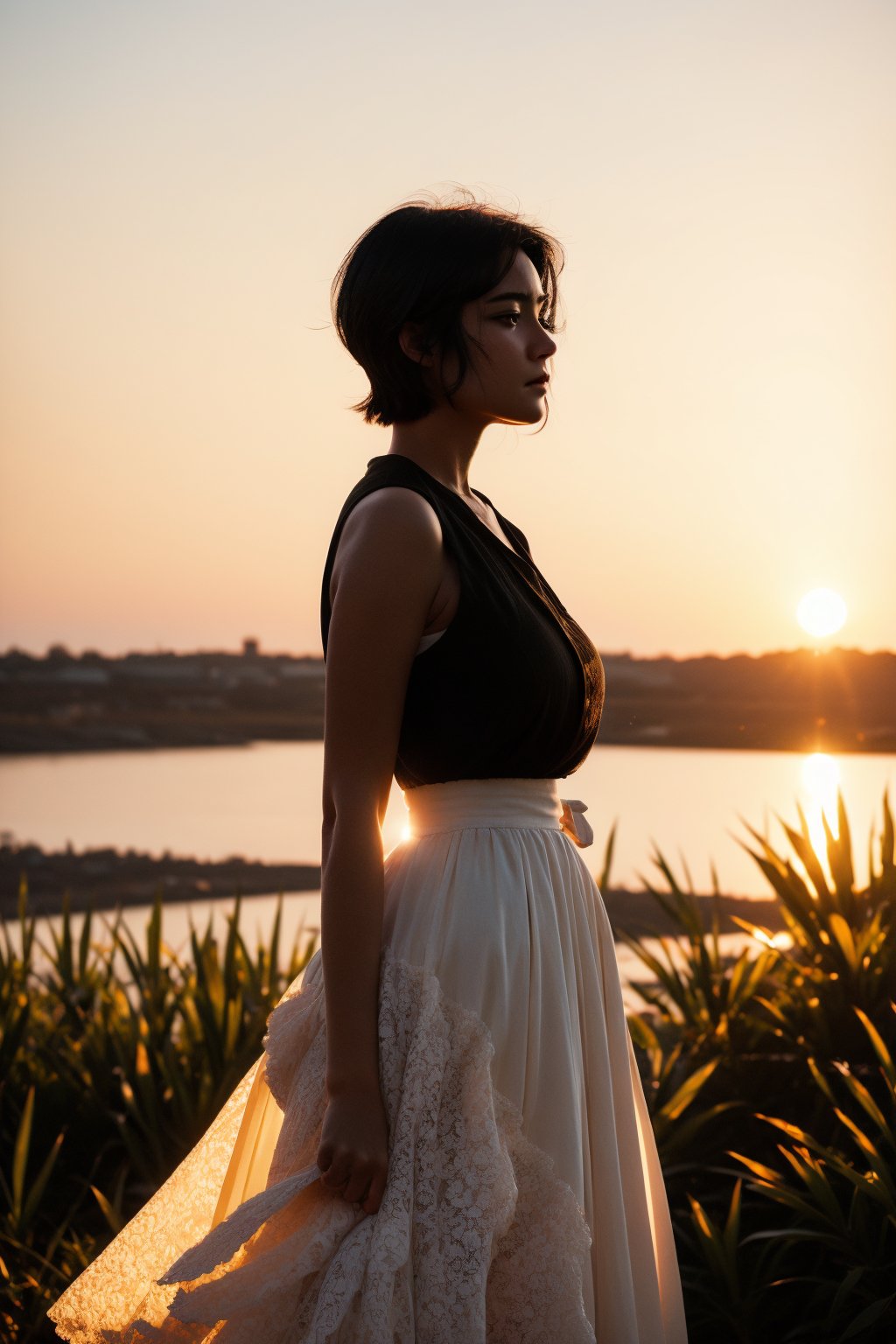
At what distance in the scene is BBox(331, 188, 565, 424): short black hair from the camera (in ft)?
4.40

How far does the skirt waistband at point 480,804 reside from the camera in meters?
1.32

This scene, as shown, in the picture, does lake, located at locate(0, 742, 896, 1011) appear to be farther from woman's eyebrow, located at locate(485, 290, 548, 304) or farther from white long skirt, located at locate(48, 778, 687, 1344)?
woman's eyebrow, located at locate(485, 290, 548, 304)

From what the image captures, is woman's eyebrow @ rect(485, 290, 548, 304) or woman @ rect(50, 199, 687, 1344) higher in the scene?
woman's eyebrow @ rect(485, 290, 548, 304)

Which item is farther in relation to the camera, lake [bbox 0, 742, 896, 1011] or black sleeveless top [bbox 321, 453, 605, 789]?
lake [bbox 0, 742, 896, 1011]

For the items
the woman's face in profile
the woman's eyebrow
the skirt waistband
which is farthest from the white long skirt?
the woman's eyebrow

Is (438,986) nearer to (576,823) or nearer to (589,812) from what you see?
(576,823)

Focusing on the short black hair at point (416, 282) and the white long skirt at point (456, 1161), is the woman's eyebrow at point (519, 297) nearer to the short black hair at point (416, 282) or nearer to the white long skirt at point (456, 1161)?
the short black hair at point (416, 282)

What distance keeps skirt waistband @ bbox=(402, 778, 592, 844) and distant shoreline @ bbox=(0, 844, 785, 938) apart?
181 centimetres

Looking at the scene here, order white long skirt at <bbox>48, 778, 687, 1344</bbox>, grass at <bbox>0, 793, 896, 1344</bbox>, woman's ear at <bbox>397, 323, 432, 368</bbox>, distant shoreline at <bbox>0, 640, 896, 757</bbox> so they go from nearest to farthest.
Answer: white long skirt at <bbox>48, 778, 687, 1344</bbox> → woman's ear at <bbox>397, 323, 432, 368</bbox> → grass at <bbox>0, 793, 896, 1344</bbox> → distant shoreline at <bbox>0, 640, 896, 757</bbox>

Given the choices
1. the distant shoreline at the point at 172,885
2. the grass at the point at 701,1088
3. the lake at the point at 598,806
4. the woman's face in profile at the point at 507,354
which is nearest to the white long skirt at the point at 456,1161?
the lake at the point at 598,806

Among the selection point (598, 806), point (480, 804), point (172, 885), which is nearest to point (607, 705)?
point (598, 806)

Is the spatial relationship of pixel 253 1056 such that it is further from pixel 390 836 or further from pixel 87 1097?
pixel 390 836

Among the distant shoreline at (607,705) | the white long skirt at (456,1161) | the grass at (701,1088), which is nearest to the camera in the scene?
the white long skirt at (456,1161)

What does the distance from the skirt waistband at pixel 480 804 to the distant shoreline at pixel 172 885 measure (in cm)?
181
